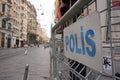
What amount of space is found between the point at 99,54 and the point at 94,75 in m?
0.34

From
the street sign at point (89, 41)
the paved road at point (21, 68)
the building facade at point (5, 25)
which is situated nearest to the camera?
the street sign at point (89, 41)

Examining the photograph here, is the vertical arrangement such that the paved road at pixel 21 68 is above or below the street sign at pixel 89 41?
below

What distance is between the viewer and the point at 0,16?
44906 millimetres

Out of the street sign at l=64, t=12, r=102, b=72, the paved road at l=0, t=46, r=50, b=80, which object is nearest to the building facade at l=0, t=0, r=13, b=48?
the paved road at l=0, t=46, r=50, b=80

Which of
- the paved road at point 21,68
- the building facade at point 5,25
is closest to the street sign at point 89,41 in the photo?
the paved road at point 21,68

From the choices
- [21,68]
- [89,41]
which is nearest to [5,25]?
[21,68]

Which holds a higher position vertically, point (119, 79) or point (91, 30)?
point (91, 30)

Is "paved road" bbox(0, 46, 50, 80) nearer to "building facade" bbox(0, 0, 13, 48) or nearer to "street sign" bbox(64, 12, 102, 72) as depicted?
"street sign" bbox(64, 12, 102, 72)

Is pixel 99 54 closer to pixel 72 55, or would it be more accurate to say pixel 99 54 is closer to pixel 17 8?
pixel 72 55

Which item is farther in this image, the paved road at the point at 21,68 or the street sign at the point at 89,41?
the paved road at the point at 21,68

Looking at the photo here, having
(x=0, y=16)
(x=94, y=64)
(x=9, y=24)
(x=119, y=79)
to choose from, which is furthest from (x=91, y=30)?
(x=9, y=24)

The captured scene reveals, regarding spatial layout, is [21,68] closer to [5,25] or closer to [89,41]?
[89,41]

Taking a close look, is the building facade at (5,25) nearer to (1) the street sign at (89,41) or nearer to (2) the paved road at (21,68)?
(2) the paved road at (21,68)

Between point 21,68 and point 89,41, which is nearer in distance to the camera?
point 89,41
